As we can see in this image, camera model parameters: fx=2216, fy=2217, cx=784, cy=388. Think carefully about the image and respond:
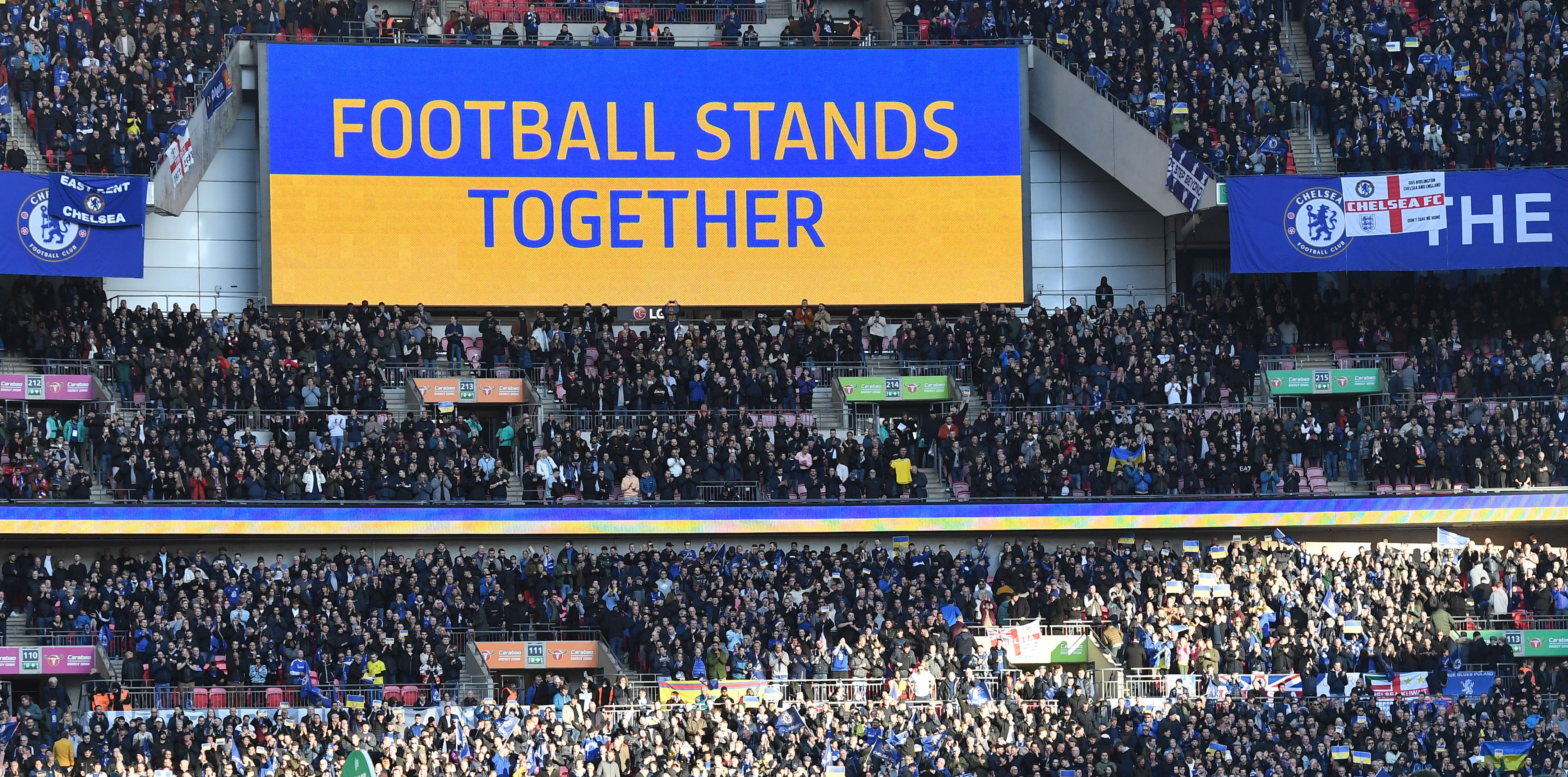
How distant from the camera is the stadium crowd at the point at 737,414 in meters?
37.3

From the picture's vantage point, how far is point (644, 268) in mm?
43938

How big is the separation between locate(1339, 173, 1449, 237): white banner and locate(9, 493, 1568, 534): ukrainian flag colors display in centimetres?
586

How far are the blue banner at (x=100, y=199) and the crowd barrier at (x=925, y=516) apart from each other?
6.84m

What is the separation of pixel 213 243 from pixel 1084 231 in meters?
17.7

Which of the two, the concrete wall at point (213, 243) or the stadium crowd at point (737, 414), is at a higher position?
the concrete wall at point (213, 243)

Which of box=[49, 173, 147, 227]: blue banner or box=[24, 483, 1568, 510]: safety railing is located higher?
box=[49, 173, 147, 227]: blue banner

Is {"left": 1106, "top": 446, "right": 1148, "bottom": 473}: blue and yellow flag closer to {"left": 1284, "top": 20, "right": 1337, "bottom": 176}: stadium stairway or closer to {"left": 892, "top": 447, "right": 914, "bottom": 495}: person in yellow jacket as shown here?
{"left": 892, "top": 447, "right": 914, "bottom": 495}: person in yellow jacket

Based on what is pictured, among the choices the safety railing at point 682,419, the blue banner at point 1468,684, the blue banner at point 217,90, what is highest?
the blue banner at point 217,90

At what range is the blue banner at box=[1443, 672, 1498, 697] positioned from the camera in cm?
3544

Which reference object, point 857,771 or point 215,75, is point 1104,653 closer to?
point 857,771

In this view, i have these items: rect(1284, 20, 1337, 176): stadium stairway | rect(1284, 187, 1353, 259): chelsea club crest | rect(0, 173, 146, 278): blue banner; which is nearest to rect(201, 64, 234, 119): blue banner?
rect(0, 173, 146, 278): blue banner

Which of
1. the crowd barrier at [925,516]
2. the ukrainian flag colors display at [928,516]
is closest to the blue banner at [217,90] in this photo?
Result: the crowd barrier at [925,516]

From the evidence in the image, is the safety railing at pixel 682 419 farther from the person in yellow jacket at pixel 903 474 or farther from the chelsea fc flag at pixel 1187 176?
the chelsea fc flag at pixel 1187 176

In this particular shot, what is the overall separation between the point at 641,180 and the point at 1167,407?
1145cm
